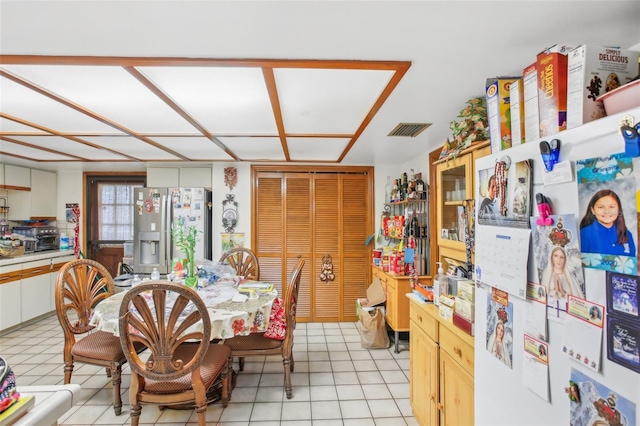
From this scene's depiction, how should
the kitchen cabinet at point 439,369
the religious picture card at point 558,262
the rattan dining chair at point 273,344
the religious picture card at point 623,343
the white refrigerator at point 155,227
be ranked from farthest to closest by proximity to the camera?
the white refrigerator at point 155,227 < the rattan dining chair at point 273,344 < the kitchen cabinet at point 439,369 < the religious picture card at point 558,262 < the religious picture card at point 623,343

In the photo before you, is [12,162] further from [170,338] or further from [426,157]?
[426,157]

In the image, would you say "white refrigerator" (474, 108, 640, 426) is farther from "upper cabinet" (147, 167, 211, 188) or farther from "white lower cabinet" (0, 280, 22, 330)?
"white lower cabinet" (0, 280, 22, 330)

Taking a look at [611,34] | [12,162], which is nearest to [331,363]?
[611,34]

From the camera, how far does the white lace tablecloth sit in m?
1.91

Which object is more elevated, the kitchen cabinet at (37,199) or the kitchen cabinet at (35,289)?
the kitchen cabinet at (37,199)

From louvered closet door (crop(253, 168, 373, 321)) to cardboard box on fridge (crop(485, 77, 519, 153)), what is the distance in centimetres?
280

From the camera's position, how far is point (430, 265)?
3.15m

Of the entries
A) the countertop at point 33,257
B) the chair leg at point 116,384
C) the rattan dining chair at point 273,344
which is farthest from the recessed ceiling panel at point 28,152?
the rattan dining chair at point 273,344

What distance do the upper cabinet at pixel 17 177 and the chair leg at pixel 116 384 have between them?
11.8 feet

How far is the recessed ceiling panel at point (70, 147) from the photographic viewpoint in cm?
279

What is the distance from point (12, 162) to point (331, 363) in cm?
495

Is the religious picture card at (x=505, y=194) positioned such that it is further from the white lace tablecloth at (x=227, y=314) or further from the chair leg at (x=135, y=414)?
the chair leg at (x=135, y=414)

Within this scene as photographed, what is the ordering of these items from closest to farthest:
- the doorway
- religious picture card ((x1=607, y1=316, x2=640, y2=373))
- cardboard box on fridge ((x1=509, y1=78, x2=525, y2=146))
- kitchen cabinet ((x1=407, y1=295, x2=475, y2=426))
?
religious picture card ((x1=607, y1=316, x2=640, y2=373))
cardboard box on fridge ((x1=509, y1=78, x2=525, y2=146))
kitchen cabinet ((x1=407, y1=295, x2=475, y2=426))
the doorway

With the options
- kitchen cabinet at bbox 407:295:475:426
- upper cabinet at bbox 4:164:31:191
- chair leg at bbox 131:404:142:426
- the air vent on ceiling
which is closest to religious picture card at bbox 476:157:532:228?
kitchen cabinet at bbox 407:295:475:426
